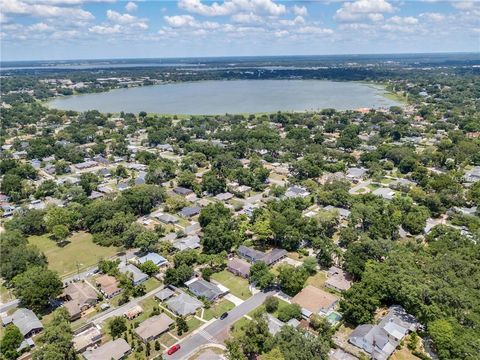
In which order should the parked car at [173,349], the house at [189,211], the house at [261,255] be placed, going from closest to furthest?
the parked car at [173,349], the house at [261,255], the house at [189,211]

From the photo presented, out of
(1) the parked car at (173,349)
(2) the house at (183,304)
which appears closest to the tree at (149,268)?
(2) the house at (183,304)

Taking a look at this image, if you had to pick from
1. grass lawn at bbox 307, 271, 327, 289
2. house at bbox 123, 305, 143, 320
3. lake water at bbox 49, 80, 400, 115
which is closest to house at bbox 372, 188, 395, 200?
grass lawn at bbox 307, 271, 327, 289

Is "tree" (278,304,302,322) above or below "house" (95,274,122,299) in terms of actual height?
above

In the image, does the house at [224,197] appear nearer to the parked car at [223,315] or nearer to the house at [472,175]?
the parked car at [223,315]

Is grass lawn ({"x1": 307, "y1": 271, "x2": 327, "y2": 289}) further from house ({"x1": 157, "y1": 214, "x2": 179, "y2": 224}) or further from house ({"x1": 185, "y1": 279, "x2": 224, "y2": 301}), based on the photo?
house ({"x1": 157, "y1": 214, "x2": 179, "y2": 224})

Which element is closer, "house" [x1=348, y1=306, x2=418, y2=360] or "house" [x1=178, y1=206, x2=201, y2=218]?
"house" [x1=348, y1=306, x2=418, y2=360]

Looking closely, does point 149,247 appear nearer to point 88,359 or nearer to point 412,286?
point 88,359
